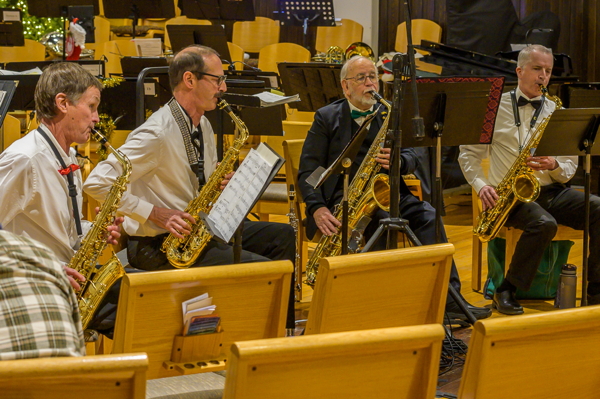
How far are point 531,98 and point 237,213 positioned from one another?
255cm

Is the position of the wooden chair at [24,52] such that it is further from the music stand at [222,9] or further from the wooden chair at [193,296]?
the wooden chair at [193,296]

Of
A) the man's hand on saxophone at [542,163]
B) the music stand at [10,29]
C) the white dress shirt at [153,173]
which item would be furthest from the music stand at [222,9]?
the white dress shirt at [153,173]

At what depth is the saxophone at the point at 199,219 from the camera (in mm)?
3484

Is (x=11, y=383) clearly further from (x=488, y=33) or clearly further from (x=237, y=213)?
(x=488, y=33)

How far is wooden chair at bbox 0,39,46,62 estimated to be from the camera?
349 inches

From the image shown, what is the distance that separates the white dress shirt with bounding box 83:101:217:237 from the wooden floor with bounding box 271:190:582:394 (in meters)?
1.00

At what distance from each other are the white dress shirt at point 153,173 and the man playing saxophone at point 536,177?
1.96 metres

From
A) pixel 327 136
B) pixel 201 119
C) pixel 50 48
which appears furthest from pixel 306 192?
pixel 50 48

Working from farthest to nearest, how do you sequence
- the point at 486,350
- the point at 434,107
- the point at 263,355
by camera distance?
the point at 434,107, the point at 486,350, the point at 263,355

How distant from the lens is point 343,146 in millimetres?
4281

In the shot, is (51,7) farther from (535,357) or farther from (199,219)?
(535,357)

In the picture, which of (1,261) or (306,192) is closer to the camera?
(1,261)

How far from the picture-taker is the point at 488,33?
869 cm

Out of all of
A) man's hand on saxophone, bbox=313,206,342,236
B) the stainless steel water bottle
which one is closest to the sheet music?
man's hand on saxophone, bbox=313,206,342,236
